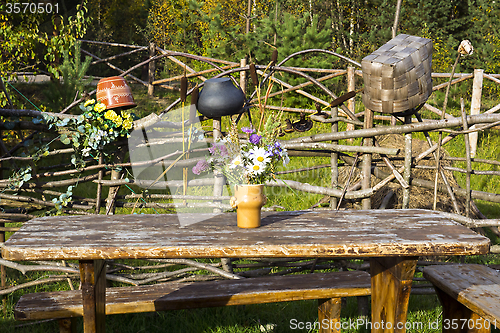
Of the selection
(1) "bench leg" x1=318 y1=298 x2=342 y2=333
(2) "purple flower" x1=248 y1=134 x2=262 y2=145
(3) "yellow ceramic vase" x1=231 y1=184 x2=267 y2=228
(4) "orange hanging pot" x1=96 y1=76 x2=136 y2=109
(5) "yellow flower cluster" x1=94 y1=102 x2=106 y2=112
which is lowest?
(1) "bench leg" x1=318 y1=298 x2=342 y2=333

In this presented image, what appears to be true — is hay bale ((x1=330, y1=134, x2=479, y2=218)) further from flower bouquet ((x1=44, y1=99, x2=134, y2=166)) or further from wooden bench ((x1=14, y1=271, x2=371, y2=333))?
flower bouquet ((x1=44, y1=99, x2=134, y2=166))

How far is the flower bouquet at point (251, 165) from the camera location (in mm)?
1980

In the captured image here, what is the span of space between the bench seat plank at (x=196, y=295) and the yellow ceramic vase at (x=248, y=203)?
1.79 feet

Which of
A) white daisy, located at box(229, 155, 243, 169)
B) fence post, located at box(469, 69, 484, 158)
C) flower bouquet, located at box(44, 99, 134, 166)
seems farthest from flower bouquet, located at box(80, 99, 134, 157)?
fence post, located at box(469, 69, 484, 158)

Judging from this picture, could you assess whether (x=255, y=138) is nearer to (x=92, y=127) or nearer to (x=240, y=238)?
(x=240, y=238)

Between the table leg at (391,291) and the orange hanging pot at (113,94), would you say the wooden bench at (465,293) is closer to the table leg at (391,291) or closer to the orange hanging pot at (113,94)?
the table leg at (391,291)

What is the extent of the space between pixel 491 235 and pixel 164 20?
53.9 feet

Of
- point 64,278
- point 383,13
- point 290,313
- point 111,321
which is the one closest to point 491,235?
point 290,313

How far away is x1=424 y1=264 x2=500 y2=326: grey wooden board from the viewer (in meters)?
2.04

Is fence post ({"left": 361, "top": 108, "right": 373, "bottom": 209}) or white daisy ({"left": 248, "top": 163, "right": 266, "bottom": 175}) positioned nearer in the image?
white daisy ({"left": 248, "top": 163, "right": 266, "bottom": 175})

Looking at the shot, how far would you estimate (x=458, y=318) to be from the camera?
2391mm

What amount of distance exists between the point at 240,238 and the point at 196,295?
0.67 metres

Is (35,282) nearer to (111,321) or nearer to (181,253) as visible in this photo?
(111,321)

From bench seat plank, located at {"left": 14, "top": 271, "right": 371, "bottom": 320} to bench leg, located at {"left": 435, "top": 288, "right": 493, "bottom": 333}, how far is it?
0.42m
